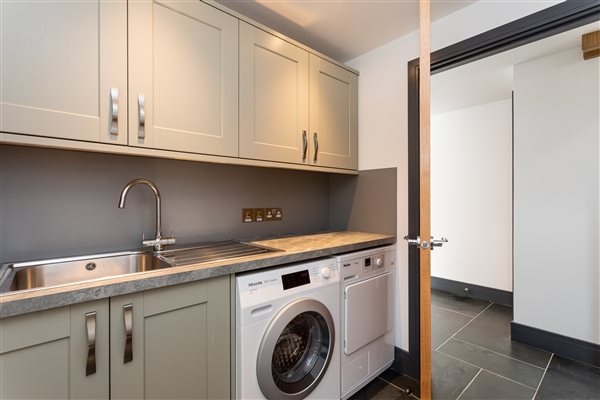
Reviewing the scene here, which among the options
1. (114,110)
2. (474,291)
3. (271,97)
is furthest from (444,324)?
(114,110)

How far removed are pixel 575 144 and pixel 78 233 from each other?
11.3 ft

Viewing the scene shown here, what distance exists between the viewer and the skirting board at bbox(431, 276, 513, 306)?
10.2 feet

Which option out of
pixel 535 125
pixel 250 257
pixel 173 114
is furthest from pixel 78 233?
pixel 535 125

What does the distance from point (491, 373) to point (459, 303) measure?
4.37ft

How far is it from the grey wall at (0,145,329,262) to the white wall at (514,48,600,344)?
7.18 ft

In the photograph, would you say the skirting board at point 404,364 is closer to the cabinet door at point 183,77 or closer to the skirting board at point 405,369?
the skirting board at point 405,369

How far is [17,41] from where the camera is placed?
1.00 metres

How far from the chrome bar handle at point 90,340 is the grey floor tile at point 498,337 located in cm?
267

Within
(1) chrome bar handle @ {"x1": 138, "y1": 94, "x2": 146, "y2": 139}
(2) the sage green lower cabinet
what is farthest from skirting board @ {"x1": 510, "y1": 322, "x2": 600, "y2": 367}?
(1) chrome bar handle @ {"x1": 138, "y1": 94, "x2": 146, "y2": 139}

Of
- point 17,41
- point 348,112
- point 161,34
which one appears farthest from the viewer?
point 348,112

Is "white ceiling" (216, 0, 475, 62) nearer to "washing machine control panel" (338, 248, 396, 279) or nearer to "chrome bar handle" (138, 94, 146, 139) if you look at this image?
"chrome bar handle" (138, 94, 146, 139)

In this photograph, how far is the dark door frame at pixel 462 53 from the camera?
4.52 ft

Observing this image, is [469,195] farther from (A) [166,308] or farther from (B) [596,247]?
(A) [166,308]

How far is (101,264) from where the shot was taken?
4.55 feet
